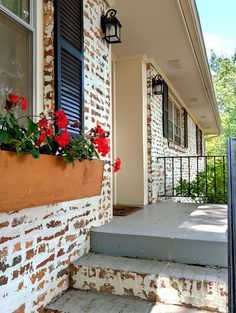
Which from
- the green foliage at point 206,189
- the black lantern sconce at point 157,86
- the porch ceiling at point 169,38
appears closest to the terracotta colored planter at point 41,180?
the porch ceiling at point 169,38

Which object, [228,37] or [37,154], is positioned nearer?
[37,154]

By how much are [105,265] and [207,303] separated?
0.76 metres

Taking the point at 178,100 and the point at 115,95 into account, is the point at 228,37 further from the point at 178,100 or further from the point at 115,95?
the point at 115,95

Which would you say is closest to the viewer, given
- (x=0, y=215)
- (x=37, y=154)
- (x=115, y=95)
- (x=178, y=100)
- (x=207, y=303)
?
(x=37, y=154)

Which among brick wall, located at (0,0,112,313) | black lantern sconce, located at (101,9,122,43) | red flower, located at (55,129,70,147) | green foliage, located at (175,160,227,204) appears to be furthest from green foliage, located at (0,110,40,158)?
green foliage, located at (175,160,227,204)

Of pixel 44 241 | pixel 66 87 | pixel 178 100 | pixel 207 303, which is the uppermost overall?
pixel 178 100

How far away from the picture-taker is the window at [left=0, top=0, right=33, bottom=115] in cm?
196

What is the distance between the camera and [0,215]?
5.47ft

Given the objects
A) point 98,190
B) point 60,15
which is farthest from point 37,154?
point 60,15

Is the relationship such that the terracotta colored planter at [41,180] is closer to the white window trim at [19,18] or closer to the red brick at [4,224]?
the red brick at [4,224]

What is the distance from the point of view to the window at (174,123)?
6919mm

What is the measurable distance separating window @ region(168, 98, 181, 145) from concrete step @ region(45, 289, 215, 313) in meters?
4.81

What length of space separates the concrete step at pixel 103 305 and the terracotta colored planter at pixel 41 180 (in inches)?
29.2

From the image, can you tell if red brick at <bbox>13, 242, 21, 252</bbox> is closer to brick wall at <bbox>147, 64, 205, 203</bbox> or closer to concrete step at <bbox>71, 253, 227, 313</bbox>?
concrete step at <bbox>71, 253, 227, 313</bbox>
